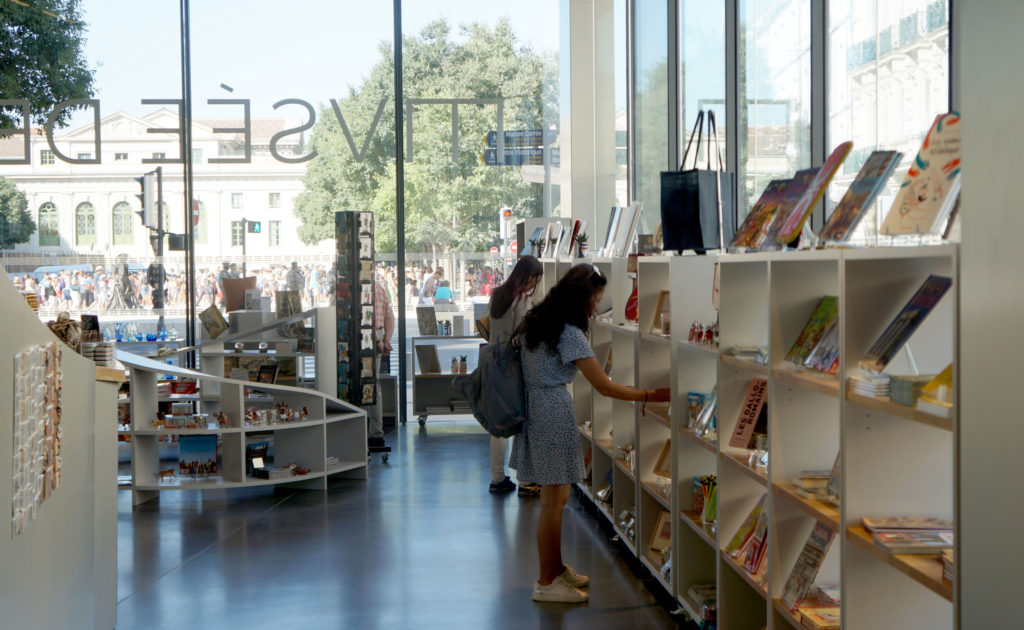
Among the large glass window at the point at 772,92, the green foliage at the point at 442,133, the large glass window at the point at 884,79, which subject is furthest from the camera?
the green foliage at the point at 442,133

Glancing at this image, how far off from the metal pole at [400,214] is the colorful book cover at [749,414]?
25.0 ft

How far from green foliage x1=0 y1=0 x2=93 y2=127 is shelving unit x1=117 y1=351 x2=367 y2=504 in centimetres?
502

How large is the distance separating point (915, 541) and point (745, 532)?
1.47 meters

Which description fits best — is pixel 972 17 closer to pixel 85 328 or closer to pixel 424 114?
pixel 85 328

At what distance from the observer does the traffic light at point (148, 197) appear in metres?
11.3

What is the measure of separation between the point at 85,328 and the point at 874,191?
706 cm

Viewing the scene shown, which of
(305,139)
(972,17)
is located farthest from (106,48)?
(972,17)

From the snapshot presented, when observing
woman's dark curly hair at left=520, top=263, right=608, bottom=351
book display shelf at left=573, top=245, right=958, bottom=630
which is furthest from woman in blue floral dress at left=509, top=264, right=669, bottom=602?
book display shelf at left=573, top=245, right=958, bottom=630

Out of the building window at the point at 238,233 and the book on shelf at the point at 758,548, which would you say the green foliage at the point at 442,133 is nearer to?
the building window at the point at 238,233

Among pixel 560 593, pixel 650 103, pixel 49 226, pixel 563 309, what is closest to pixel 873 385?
pixel 563 309

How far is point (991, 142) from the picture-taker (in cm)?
181

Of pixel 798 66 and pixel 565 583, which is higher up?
pixel 798 66

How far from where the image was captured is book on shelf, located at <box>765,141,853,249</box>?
3213 millimetres

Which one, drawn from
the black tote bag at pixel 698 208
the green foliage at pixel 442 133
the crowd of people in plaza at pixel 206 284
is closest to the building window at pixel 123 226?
the crowd of people in plaza at pixel 206 284
